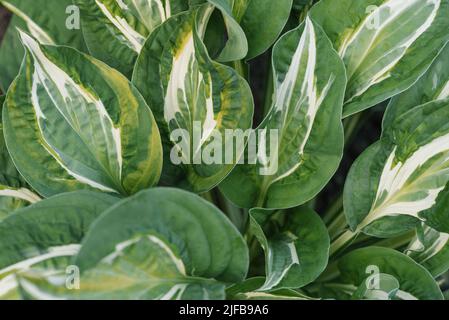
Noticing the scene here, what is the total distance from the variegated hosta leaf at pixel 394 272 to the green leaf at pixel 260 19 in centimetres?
28

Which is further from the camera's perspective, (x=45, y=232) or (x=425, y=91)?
(x=425, y=91)

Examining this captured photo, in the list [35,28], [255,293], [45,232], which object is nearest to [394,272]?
[255,293]

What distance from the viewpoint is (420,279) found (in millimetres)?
626

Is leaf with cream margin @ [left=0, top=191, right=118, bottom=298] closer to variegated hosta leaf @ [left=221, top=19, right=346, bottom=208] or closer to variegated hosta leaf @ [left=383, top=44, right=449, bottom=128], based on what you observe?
variegated hosta leaf @ [left=221, top=19, right=346, bottom=208]

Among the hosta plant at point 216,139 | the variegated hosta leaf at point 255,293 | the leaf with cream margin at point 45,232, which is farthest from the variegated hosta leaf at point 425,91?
the leaf with cream margin at point 45,232

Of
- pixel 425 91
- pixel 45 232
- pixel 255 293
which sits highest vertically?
pixel 425 91

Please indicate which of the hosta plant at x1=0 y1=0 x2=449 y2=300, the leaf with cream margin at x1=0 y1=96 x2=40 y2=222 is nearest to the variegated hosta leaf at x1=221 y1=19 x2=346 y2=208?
the hosta plant at x1=0 y1=0 x2=449 y2=300

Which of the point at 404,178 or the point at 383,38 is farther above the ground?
the point at 383,38

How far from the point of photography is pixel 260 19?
67 cm

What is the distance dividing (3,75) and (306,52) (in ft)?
1.28

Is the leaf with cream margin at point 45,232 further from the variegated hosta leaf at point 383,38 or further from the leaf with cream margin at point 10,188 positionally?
the variegated hosta leaf at point 383,38

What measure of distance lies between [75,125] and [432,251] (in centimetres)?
44

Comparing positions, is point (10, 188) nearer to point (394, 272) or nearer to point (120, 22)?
point (120, 22)

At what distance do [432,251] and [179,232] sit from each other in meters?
0.33
